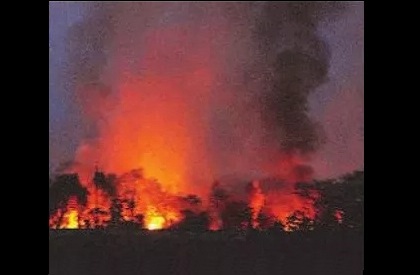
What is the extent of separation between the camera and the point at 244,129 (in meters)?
15.7

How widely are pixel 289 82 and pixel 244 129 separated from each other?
6.46ft

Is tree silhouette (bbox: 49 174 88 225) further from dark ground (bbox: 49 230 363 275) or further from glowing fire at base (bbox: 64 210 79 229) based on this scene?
dark ground (bbox: 49 230 363 275)

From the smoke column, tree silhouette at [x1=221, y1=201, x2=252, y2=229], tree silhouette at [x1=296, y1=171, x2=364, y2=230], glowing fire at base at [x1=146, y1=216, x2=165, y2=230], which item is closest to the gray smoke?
the smoke column

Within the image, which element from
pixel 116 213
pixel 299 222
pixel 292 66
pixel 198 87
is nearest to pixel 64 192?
pixel 116 213

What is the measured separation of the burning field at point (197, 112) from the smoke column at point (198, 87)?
3 centimetres

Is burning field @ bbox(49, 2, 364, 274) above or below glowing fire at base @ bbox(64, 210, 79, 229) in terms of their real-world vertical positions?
above

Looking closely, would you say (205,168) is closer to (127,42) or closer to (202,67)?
(202,67)

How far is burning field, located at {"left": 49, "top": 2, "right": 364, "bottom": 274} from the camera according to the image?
1469 centimetres

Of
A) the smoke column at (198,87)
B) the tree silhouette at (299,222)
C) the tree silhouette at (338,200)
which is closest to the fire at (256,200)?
the smoke column at (198,87)

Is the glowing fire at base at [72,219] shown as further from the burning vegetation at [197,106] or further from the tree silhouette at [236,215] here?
the tree silhouette at [236,215]

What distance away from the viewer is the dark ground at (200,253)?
12.6 metres

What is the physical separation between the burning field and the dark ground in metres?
1.43

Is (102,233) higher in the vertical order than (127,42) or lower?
lower
